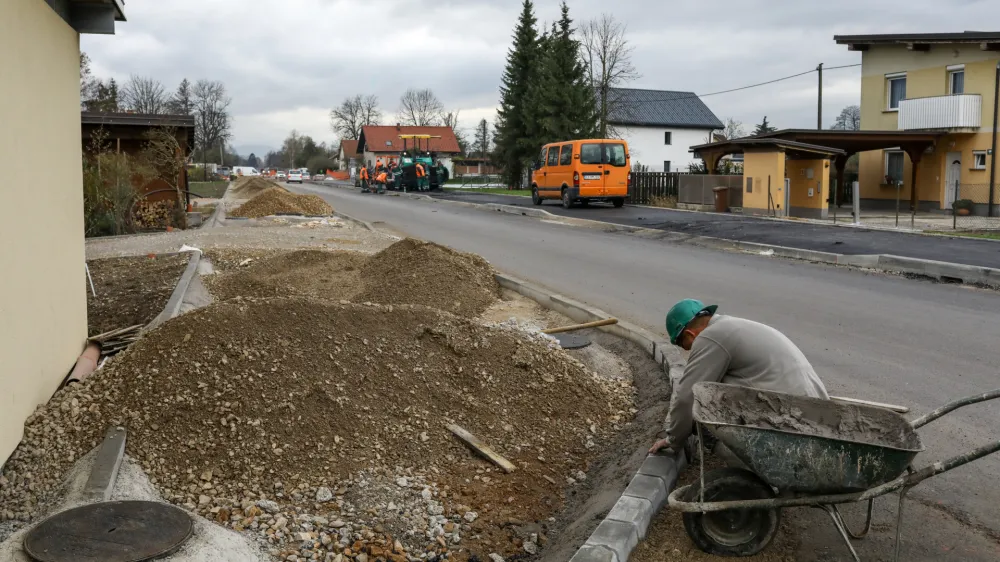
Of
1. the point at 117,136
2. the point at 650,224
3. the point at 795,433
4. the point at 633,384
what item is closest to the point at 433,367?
the point at 633,384

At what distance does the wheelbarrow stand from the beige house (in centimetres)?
402

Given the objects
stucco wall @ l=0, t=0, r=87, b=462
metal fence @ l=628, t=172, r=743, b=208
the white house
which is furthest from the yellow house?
the white house

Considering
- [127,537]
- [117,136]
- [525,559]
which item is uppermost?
[117,136]

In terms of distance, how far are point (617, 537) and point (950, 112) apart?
3031 centimetres

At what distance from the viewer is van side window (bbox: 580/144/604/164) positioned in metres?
30.5

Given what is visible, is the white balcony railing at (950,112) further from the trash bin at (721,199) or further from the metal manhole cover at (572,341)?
the metal manhole cover at (572,341)

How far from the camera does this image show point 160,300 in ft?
35.4

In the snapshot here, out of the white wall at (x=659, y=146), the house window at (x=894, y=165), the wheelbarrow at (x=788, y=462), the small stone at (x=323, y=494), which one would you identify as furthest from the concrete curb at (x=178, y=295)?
the white wall at (x=659, y=146)

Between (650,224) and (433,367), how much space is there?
1827 cm

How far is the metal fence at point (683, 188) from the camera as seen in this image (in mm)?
31031

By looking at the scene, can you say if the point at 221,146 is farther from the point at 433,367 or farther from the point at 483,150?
the point at 433,367

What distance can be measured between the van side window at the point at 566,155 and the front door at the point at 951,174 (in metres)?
13.5

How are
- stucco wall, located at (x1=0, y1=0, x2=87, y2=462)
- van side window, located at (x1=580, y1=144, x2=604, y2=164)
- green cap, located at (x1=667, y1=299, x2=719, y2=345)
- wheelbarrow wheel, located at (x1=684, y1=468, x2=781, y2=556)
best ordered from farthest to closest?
van side window, located at (x1=580, y1=144, x2=604, y2=164)
stucco wall, located at (x1=0, y1=0, x2=87, y2=462)
green cap, located at (x1=667, y1=299, x2=719, y2=345)
wheelbarrow wheel, located at (x1=684, y1=468, x2=781, y2=556)

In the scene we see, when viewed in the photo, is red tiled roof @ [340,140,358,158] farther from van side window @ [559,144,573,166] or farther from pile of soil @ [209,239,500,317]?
pile of soil @ [209,239,500,317]
